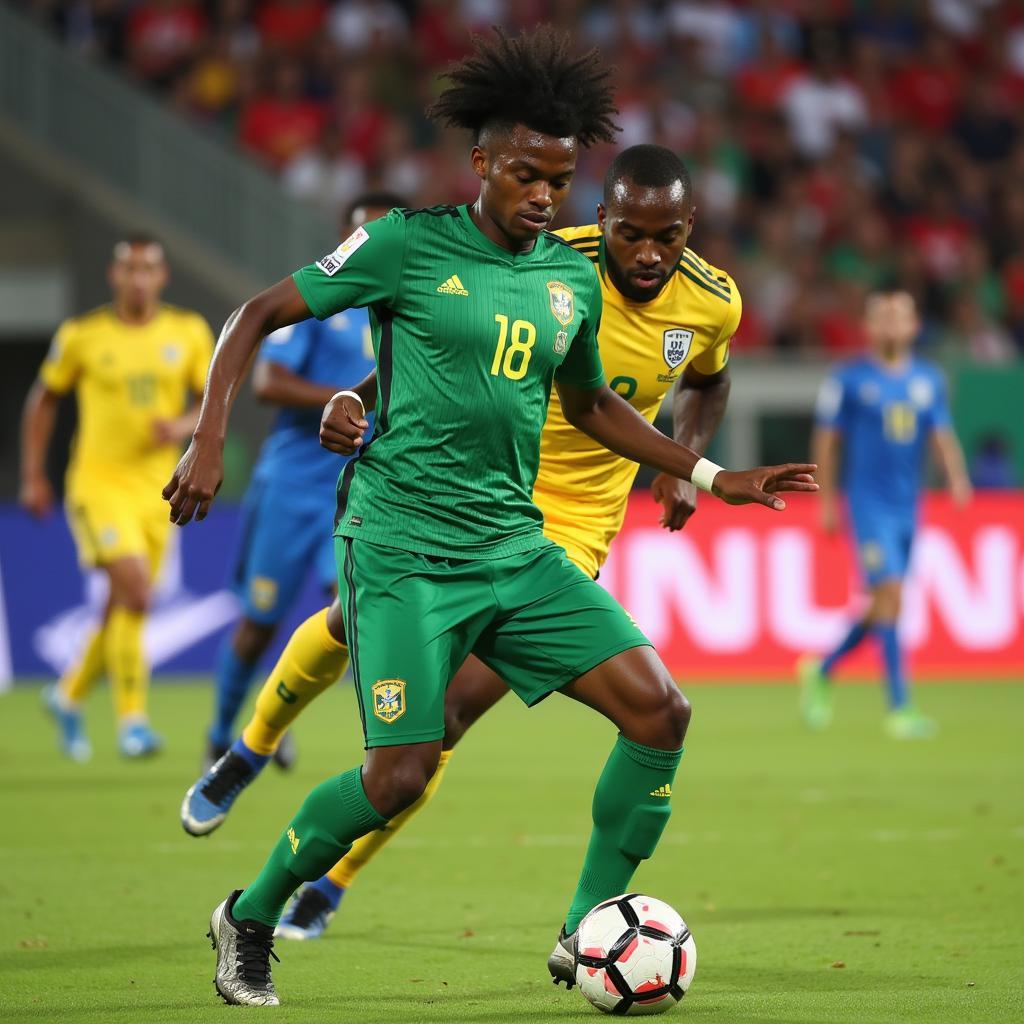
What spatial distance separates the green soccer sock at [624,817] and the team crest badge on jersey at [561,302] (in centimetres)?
107

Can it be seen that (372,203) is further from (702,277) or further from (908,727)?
(908,727)

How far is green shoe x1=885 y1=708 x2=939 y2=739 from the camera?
39.3 feet

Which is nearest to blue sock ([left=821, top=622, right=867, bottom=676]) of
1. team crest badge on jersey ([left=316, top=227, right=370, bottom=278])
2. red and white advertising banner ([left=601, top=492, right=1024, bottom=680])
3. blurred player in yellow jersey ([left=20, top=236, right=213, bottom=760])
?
red and white advertising banner ([left=601, top=492, right=1024, bottom=680])

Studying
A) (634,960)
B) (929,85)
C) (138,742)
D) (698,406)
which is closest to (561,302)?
(698,406)

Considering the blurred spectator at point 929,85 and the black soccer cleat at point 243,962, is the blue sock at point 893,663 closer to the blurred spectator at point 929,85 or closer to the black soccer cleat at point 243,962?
the black soccer cleat at point 243,962

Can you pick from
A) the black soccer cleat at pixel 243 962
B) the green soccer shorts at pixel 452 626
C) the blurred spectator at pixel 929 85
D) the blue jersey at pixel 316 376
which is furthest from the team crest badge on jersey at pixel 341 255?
the blurred spectator at pixel 929 85

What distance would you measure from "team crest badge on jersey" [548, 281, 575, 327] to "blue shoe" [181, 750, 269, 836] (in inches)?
86.1

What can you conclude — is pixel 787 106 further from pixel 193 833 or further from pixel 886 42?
pixel 193 833

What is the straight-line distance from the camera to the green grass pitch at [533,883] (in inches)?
199

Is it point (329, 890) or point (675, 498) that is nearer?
point (675, 498)

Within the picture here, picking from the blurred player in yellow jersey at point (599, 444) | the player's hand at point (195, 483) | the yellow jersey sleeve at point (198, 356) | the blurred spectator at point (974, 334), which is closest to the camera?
the player's hand at point (195, 483)

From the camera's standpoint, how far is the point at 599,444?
18.7 feet

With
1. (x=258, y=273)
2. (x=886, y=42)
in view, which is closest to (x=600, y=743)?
(x=258, y=273)

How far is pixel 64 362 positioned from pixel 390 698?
6.62m
